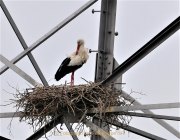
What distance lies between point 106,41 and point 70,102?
1.41 m

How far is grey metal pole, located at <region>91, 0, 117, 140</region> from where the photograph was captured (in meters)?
10.6

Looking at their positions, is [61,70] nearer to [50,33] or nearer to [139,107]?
[50,33]

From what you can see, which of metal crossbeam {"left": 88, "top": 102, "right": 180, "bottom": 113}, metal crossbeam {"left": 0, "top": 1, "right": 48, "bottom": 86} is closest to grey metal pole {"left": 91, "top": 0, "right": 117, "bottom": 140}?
metal crossbeam {"left": 0, "top": 1, "right": 48, "bottom": 86}

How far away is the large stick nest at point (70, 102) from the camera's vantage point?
9.52 meters

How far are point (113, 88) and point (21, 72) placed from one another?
1318 mm

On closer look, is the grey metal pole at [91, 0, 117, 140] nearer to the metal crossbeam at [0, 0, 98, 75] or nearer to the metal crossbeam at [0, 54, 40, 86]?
the metal crossbeam at [0, 0, 98, 75]

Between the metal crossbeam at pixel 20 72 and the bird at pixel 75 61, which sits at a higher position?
the bird at pixel 75 61

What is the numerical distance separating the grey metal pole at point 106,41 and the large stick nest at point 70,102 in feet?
2.42

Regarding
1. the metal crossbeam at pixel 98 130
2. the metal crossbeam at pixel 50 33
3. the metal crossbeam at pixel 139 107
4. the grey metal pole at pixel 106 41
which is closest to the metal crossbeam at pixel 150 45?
the metal crossbeam at pixel 139 107

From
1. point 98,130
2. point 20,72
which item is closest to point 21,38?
point 20,72

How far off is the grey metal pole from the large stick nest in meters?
0.74

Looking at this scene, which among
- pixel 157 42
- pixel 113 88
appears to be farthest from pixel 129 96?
pixel 157 42

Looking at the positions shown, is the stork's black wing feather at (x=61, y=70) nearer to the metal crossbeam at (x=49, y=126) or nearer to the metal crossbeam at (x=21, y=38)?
the metal crossbeam at (x=21, y=38)

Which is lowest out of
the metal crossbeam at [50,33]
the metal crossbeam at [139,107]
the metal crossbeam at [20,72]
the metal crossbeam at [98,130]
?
the metal crossbeam at [98,130]
